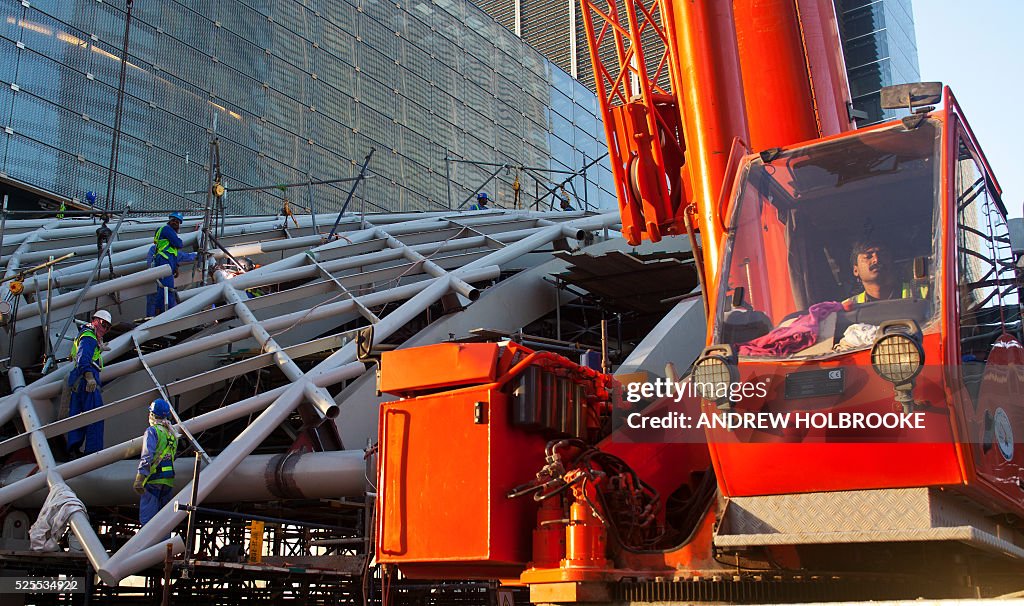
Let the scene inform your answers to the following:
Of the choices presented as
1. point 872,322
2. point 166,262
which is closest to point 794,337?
point 872,322

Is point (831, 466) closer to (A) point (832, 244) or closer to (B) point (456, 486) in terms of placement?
(A) point (832, 244)

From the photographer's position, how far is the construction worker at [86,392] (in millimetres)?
11461

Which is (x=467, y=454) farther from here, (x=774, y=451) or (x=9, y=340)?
(x=9, y=340)

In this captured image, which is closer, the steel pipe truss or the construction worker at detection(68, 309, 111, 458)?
the steel pipe truss

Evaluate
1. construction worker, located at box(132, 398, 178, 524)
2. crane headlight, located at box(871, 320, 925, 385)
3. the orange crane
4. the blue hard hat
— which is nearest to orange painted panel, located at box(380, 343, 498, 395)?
the orange crane

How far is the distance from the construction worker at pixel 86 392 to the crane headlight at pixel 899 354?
9.42 metres

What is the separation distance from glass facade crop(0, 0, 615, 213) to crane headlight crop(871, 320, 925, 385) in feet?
57.4

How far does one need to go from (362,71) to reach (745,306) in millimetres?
32693

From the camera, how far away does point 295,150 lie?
3359cm

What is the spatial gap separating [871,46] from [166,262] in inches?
1547

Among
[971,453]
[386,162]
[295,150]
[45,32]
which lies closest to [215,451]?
[971,453]

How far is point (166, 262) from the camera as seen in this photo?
48.9 ft

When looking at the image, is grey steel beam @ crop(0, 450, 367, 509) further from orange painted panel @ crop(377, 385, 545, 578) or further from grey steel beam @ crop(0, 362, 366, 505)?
orange painted panel @ crop(377, 385, 545, 578)

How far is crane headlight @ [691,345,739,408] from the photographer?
195 inches
